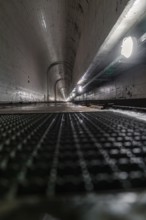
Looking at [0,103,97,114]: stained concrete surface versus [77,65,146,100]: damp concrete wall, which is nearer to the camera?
[0,103,97,114]: stained concrete surface

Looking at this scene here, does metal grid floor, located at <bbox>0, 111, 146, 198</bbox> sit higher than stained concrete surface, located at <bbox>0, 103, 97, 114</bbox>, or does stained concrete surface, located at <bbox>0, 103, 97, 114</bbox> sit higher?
metal grid floor, located at <bbox>0, 111, 146, 198</bbox>

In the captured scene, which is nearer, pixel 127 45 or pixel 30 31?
pixel 127 45

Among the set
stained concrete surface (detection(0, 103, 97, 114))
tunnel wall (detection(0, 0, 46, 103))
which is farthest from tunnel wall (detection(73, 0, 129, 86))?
tunnel wall (detection(0, 0, 46, 103))

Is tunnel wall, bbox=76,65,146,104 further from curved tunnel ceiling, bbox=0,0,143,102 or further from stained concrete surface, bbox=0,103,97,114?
curved tunnel ceiling, bbox=0,0,143,102

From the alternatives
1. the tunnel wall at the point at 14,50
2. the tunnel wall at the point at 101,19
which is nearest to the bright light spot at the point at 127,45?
the tunnel wall at the point at 101,19

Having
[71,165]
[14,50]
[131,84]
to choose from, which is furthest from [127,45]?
[14,50]

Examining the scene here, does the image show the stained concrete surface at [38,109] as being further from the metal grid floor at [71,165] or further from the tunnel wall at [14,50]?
the metal grid floor at [71,165]

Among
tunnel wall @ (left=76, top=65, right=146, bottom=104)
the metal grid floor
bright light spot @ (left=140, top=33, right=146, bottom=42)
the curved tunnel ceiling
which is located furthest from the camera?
the curved tunnel ceiling

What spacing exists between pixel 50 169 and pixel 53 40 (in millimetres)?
9952

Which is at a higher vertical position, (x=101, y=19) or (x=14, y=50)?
(x=14, y=50)

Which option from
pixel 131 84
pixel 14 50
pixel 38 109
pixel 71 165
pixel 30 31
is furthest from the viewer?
pixel 30 31

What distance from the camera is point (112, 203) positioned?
22.4 inches

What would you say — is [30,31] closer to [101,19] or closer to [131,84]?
[131,84]

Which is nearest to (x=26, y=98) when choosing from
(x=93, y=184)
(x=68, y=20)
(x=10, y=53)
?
(x=10, y=53)
